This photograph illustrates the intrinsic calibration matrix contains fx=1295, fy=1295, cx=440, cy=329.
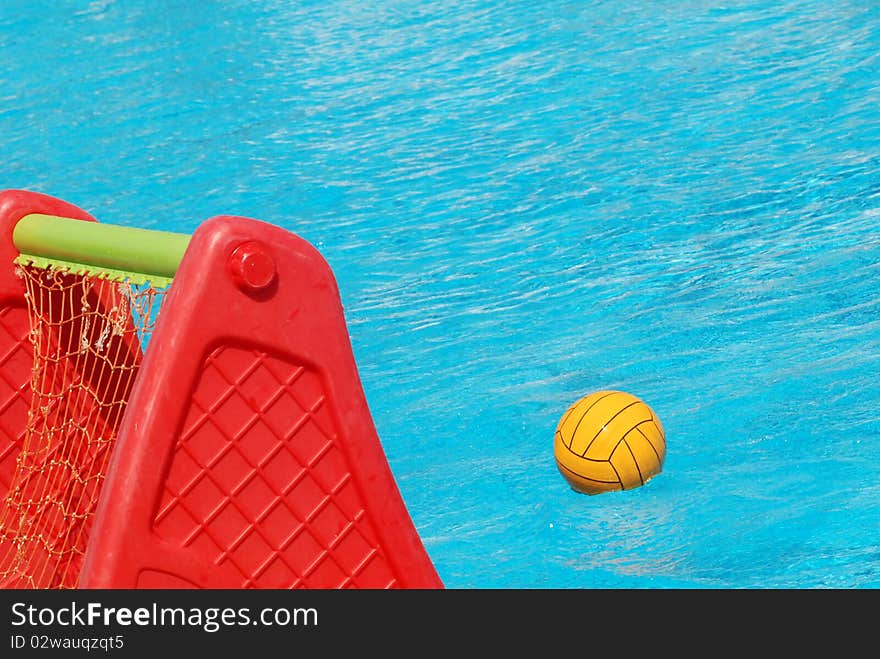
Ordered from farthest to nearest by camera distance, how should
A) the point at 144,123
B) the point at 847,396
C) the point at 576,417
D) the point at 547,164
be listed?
the point at 144,123, the point at 547,164, the point at 847,396, the point at 576,417

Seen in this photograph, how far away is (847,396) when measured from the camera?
6.51 m

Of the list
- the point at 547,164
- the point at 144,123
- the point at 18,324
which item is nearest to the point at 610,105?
the point at 547,164

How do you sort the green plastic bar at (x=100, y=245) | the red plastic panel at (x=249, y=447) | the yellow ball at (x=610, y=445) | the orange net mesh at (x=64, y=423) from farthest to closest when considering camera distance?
the yellow ball at (x=610, y=445)
the orange net mesh at (x=64, y=423)
the green plastic bar at (x=100, y=245)
the red plastic panel at (x=249, y=447)

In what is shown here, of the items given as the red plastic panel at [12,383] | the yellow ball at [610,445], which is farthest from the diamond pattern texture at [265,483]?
the yellow ball at [610,445]

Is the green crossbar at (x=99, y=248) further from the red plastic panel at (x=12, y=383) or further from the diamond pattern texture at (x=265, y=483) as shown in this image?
the diamond pattern texture at (x=265, y=483)

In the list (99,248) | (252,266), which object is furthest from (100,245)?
(252,266)

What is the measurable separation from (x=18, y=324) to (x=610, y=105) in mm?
7118

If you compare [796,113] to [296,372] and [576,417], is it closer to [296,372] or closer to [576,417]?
[576,417]

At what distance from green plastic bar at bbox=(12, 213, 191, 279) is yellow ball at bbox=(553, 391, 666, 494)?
227 centimetres

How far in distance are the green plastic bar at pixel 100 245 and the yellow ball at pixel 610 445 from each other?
2.27 metres

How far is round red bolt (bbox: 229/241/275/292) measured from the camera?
3.88m

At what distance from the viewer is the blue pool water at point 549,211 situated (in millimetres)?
5910

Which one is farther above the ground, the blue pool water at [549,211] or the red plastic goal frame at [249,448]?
the red plastic goal frame at [249,448]

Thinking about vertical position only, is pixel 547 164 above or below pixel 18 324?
below
